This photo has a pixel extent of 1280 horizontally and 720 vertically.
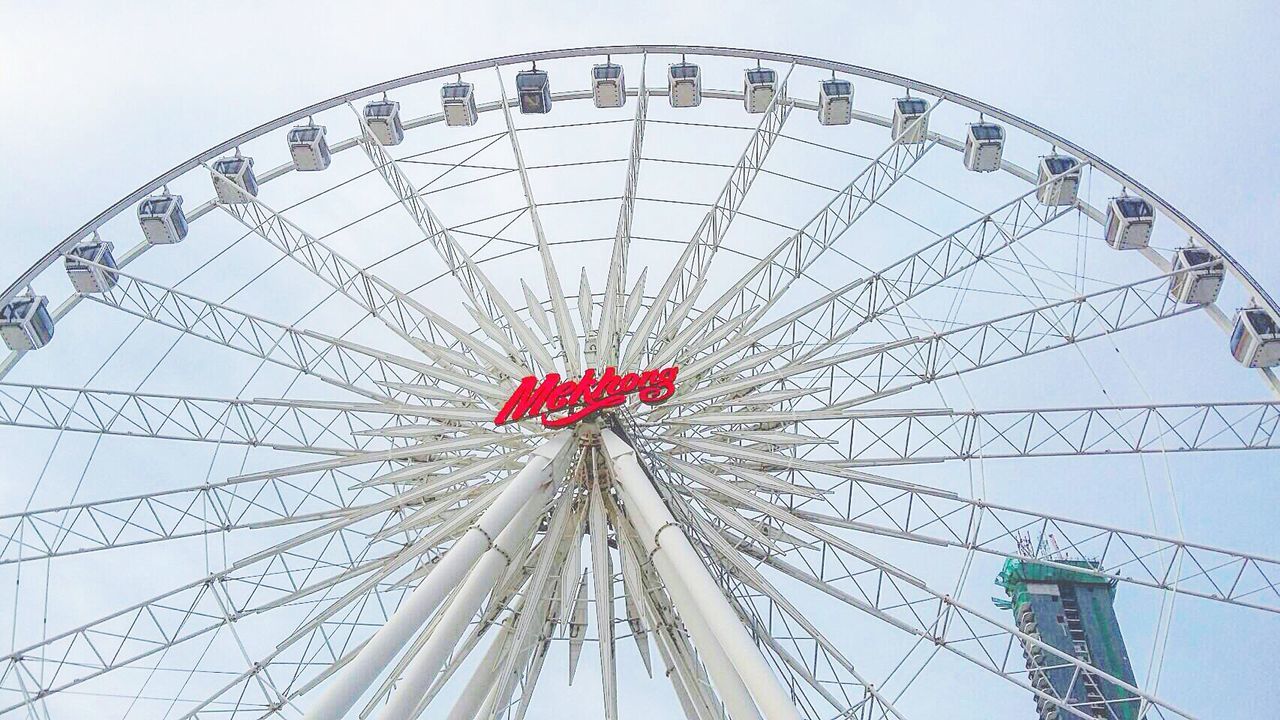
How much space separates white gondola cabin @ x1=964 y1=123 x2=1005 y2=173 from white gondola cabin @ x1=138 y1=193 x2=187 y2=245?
57.8ft

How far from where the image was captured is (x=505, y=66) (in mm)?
31047

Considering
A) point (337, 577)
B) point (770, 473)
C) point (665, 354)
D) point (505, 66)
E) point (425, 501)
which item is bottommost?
point (337, 577)

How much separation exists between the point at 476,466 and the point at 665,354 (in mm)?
3865

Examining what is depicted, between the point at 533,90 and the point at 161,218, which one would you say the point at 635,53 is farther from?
the point at 161,218

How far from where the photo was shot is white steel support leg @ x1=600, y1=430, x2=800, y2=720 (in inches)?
622

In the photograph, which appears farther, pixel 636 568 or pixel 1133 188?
pixel 1133 188

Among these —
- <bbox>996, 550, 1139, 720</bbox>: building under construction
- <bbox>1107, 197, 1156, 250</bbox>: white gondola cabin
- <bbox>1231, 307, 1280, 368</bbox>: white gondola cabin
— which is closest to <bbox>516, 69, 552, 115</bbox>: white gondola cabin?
<bbox>1107, 197, 1156, 250</bbox>: white gondola cabin

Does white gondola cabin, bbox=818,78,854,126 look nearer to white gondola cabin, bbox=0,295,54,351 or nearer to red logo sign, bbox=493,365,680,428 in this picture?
red logo sign, bbox=493,365,680,428

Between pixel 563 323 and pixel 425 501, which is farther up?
pixel 563 323

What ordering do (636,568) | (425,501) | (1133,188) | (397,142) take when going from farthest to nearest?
(397,142) < (1133,188) < (425,501) < (636,568)

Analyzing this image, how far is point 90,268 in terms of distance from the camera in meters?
27.1

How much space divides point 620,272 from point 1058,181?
1032 cm

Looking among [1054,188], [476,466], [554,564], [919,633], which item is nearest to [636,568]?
[554,564]

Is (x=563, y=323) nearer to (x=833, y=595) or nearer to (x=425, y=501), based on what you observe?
(x=425, y=501)
